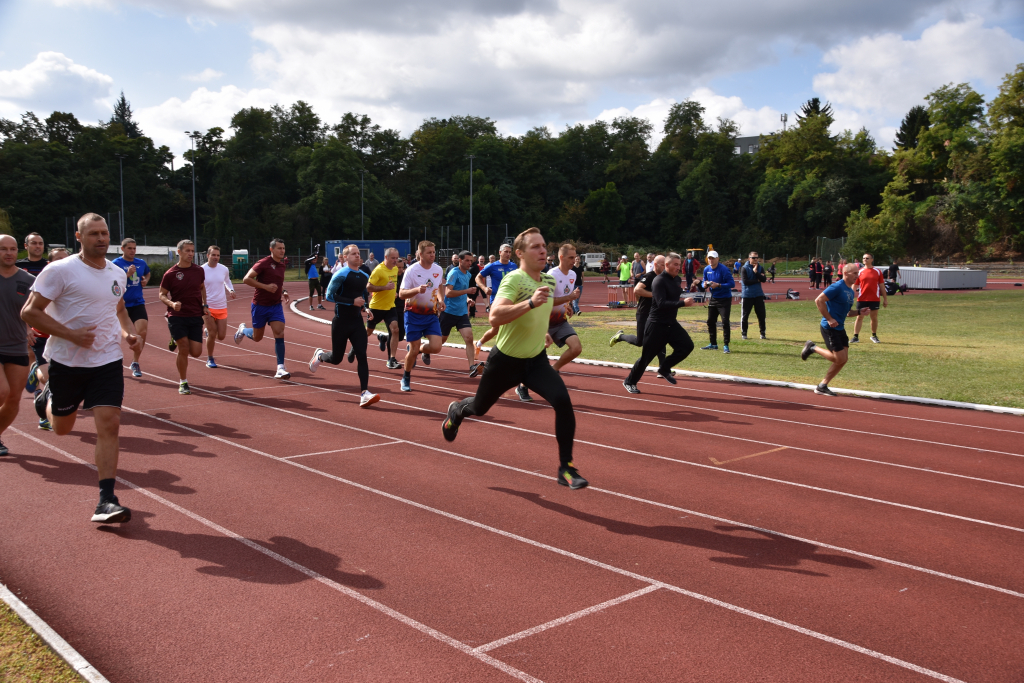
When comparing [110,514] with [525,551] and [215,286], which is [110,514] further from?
[215,286]

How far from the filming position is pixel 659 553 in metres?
5.07

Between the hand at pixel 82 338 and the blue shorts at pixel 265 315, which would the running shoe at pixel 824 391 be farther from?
the hand at pixel 82 338

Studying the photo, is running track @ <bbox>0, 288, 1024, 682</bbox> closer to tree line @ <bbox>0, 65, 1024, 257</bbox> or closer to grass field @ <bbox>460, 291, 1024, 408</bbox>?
grass field @ <bbox>460, 291, 1024, 408</bbox>

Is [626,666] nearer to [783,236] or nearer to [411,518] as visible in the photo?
[411,518]

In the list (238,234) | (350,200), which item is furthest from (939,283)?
(238,234)

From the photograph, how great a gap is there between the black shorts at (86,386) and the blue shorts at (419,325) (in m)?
6.20

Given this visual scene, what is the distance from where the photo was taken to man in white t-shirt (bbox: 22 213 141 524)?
17.3ft

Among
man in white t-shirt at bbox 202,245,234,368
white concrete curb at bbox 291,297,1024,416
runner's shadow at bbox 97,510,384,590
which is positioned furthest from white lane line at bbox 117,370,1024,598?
white concrete curb at bbox 291,297,1024,416

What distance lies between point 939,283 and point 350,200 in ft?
173

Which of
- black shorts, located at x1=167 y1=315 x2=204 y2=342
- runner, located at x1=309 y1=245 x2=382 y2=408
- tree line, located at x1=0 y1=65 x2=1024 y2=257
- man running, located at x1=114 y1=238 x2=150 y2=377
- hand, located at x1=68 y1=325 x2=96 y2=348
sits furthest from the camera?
tree line, located at x1=0 y1=65 x2=1024 y2=257

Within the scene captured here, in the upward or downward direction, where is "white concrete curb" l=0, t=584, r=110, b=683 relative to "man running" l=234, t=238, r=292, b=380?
downward

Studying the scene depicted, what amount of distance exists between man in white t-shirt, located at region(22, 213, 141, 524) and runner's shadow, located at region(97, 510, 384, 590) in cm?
22

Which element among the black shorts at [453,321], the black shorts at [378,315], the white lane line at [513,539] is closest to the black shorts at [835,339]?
the black shorts at [453,321]

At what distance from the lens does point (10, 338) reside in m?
6.89
